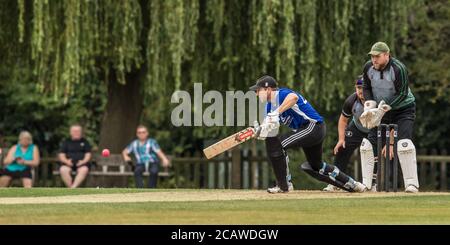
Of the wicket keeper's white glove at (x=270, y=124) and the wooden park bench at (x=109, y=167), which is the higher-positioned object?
the wicket keeper's white glove at (x=270, y=124)

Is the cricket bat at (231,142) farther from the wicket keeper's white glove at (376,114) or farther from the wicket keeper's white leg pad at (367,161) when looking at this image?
the wicket keeper's white leg pad at (367,161)

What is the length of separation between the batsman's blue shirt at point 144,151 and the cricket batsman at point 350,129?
8085 mm

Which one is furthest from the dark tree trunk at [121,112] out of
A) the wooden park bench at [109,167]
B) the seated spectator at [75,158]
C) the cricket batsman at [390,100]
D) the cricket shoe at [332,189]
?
the cricket batsman at [390,100]

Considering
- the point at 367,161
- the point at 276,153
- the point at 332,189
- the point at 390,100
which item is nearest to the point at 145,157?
the point at 332,189

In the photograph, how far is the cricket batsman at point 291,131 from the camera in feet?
54.3

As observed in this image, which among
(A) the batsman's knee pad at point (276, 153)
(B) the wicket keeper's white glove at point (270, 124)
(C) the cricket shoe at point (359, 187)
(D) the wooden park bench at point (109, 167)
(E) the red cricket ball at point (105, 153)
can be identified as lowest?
(D) the wooden park bench at point (109, 167)

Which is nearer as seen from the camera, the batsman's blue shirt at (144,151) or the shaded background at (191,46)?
the shaded background at (191,46)

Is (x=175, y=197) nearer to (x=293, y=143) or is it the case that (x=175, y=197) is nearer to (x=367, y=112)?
(x=293, y=143)

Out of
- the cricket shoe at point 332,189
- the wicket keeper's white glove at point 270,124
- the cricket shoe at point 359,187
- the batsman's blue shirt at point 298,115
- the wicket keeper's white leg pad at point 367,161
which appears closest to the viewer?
the wicket keeper's white glove at point 270,124

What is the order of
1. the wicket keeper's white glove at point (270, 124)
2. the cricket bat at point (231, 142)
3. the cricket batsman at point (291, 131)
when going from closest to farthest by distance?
1. the wicket keeper's white glove at point (270, 124)
2. the cricket batsman at point (291, 131)
3. the cricket bat at point (231, 142)

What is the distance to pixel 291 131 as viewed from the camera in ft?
56.0

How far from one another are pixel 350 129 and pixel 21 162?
993cm
